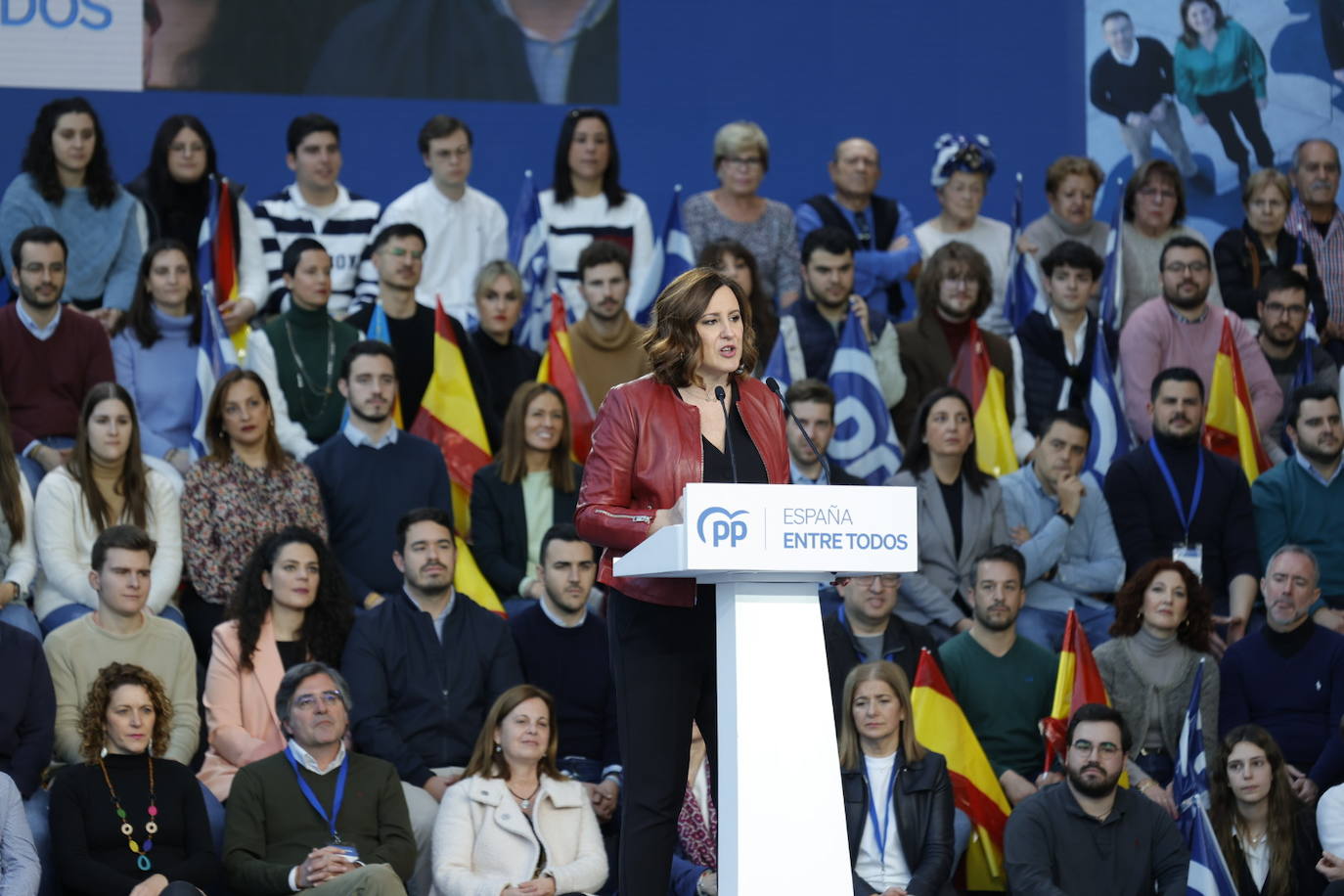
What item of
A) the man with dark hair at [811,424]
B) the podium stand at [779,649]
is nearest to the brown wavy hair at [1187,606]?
the man with dark hair at [811,424]

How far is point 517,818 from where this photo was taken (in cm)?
539

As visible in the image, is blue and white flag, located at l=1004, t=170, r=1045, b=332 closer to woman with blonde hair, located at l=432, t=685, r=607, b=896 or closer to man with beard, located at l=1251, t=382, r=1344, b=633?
man with beard, located at l=1251, t=382, r=1344, b=633

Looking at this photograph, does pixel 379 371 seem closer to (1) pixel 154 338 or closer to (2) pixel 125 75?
(1) pixel 154 338

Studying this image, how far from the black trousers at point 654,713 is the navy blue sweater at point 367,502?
10.5 feet

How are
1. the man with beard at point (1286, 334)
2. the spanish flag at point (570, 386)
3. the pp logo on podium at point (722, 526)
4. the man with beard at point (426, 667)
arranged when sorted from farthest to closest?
1. the man with beard at point (1286, 334)
2. the spanish flag at point (570, 386)
3. the man with beard at point (426, 667)
4. the pp logo on podium at point (722, 526)

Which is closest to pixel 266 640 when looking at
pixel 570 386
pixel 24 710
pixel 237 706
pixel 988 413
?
pixel 237 706

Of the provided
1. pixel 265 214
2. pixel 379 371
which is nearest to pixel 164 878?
pixel 379 371

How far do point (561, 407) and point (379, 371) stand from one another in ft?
2.10

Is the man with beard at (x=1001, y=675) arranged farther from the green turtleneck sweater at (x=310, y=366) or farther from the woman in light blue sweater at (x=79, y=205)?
the woman in light blue sweater at (x=79, y=205)

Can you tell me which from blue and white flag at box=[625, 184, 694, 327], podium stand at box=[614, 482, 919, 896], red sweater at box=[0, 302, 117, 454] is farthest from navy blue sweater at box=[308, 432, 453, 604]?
podium stand at box=[614, 482, 919, 896]

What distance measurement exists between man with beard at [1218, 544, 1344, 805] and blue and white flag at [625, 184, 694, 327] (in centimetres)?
264

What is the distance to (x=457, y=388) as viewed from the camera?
7164 millimetres

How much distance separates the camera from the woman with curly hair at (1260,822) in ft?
18.5

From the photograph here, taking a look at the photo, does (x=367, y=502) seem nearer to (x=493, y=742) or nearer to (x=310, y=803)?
(x=493, y=742)
